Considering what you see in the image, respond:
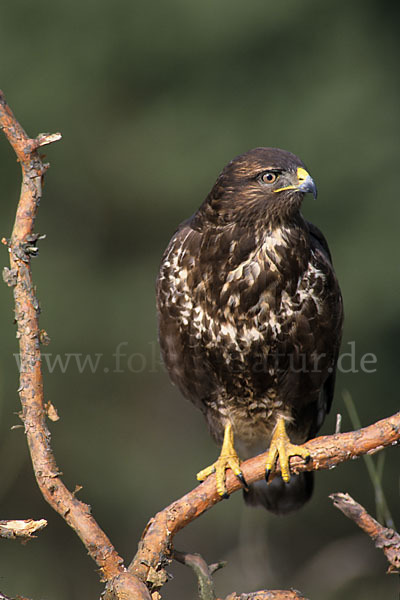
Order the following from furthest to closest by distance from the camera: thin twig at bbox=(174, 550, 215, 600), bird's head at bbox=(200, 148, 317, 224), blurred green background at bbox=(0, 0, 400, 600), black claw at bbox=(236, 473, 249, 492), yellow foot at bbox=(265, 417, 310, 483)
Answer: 1. blurred green background at bbox=(0, 0, 400, 600)
2. bird's head at bbox=(200, 148, 317, 224)
3. yellow foot at bbox=(265, 417, 310, 483)
4. black claw at bbox=(236, 473, 249, 492)
5. thin twig at bbox=(174, 550, 215, 600)

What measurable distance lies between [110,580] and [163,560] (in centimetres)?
21

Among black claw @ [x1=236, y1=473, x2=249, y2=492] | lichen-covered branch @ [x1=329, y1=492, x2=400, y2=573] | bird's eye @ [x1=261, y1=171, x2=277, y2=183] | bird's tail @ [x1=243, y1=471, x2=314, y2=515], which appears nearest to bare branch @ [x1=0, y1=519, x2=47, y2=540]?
lichen-covered branch @ [x1=329, y1=492, x2=400, y2=573]

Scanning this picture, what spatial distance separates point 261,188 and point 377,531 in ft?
5.03

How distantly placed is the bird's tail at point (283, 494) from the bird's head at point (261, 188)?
1.57 meters

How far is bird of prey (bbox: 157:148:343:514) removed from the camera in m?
3.48

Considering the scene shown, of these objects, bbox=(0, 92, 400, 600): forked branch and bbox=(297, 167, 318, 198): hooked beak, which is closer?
bbox=(0, 92, 400, 600): forked branch

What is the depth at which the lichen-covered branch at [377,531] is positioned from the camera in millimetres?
2461

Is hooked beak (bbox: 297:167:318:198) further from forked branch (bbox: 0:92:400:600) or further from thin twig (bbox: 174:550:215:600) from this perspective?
thin twig (bbox: 174:550:215:600)

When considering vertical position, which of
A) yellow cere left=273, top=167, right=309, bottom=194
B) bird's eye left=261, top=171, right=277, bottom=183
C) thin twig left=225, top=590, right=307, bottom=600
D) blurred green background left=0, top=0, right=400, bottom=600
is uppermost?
blurred green background left=0, top=0, right=400, bottom=600

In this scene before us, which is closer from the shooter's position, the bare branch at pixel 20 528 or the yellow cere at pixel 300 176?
the bare branch at pixel 20 528

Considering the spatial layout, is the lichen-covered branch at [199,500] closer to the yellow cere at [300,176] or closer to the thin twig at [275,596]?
the thin twig at [275,596]

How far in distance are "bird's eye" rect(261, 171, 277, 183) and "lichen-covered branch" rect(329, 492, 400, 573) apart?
1.43 metres

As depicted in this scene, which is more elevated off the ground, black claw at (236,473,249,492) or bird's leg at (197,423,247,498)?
bird's leg at (197,423,247,498)

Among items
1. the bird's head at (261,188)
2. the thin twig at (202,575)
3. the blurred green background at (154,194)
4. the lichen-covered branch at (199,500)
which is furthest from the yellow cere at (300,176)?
the blurred green background at (154,194)
